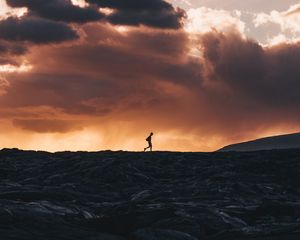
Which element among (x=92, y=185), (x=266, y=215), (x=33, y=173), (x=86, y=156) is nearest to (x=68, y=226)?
(x=266, y=215)

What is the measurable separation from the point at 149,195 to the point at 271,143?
63755mm

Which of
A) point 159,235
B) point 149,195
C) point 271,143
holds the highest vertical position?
point 271,143

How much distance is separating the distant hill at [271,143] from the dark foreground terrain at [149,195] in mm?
35163

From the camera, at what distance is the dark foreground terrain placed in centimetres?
4319

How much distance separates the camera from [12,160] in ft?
258

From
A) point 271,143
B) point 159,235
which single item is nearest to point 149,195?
point 159,235

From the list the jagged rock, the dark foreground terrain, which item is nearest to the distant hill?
the dark foreground terrain

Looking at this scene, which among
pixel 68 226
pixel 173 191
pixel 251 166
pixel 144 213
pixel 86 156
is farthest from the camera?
pixel 86 156

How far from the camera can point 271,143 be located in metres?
118

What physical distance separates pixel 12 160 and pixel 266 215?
3818 cm

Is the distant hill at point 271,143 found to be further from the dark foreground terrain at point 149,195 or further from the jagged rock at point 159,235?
the jagged rock at point 159,235

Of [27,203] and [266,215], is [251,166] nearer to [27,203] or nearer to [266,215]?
[266,215]

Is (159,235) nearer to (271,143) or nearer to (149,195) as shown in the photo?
(149,195)

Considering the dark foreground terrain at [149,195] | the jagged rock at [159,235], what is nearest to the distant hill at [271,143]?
the dark foreground terrain at [149,195]
